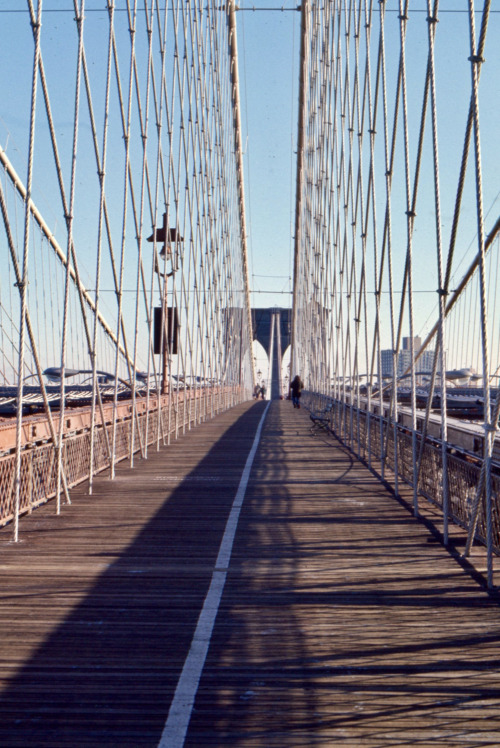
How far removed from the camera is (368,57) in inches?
450

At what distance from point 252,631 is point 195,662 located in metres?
0.45

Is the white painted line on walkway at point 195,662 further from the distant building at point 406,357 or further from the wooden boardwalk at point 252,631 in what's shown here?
the distant building at point 406,357

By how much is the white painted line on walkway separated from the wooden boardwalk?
1.3 inches

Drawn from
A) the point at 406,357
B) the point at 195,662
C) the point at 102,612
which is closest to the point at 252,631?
the point at 195,662

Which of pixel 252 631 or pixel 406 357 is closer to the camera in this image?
pixel 252 631

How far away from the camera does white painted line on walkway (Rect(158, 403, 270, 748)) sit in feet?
8.71

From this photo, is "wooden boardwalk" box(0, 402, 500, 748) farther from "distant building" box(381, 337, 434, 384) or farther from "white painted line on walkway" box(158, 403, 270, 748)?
"distant building" box(381, 337, 434, 384)

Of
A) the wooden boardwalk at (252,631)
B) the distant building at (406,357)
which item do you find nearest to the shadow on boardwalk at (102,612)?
the wooden boardwalk at (252,631)

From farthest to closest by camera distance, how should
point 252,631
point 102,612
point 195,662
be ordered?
point 102,612, point 252,631, point 195,662

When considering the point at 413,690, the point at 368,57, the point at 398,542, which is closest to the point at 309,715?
the point at 413,690

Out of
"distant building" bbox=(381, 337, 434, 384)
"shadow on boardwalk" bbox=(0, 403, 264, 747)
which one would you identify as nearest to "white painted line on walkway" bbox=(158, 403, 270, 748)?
"shadow on boardwalk" bbox=(0, 403, 264, 747)

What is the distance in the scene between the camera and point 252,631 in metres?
3.68

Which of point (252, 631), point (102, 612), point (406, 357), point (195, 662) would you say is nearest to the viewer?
point (195, 662)

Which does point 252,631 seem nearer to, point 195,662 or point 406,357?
point 195,662
